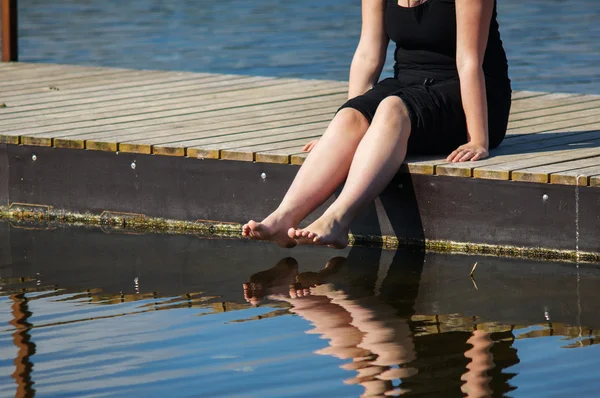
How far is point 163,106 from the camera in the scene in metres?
6.36

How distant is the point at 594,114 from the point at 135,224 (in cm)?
217

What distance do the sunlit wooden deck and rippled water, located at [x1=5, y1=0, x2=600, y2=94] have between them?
340cm

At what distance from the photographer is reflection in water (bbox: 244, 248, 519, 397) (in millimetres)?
3377

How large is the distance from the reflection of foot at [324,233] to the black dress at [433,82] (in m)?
0.47

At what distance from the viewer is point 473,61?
15.5 feet

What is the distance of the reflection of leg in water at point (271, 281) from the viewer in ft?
14.4

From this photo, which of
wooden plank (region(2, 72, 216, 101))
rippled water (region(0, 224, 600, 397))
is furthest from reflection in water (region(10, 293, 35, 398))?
wooden plank (region(2, 72, 216, 101))

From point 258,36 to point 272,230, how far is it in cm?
1008

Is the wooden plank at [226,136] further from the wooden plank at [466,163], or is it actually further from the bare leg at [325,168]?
the wooden plank at [466,163]

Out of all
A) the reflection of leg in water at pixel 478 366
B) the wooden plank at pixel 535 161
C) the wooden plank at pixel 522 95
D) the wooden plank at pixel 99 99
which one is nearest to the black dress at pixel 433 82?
the wooden plank at pixel 535 161

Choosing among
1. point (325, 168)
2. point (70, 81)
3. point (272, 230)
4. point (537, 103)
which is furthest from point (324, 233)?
point (70, 81)

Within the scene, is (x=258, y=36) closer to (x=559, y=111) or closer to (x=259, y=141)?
(x=559, y=111)

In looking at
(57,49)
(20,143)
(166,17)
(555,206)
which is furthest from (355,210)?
(166,17)

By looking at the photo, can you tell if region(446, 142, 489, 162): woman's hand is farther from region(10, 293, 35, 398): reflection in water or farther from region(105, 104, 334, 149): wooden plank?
region(10, 293, 35, 398): reflection in water
